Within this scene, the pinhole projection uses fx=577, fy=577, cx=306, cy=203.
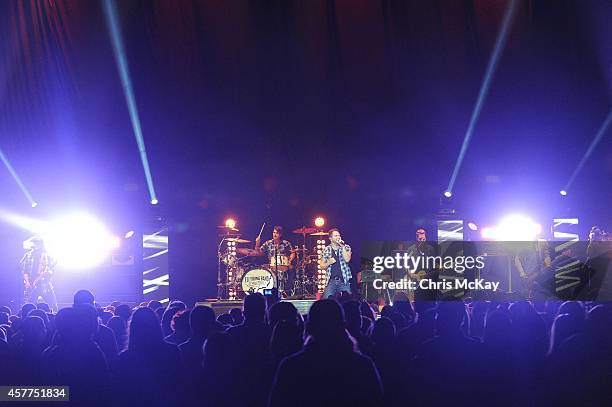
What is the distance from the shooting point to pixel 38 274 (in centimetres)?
1669

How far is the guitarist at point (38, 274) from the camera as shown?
16406 millimetres

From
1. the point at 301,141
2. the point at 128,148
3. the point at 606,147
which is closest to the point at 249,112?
the point at 301,141

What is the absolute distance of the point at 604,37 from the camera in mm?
13086

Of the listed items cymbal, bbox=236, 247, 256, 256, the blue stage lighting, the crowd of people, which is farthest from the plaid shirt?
the crowd of people

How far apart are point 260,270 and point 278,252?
81 centimetres

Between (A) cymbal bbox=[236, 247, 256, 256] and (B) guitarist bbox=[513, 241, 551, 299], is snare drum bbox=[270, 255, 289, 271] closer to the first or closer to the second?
(A) cymbal bbox=[236, 247, 256, 256]

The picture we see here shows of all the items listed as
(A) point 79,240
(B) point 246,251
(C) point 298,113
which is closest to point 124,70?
(C) point 298,113

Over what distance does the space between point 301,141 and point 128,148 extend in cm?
488

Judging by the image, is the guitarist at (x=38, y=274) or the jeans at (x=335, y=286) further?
the guitarist at (x=38, y=274)

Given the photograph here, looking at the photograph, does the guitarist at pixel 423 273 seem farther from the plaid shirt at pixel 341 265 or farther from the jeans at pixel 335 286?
the jeans at pixel 335 286

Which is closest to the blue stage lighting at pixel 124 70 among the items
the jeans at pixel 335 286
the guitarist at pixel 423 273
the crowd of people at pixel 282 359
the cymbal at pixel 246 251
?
the cymbal at pixel 246 251

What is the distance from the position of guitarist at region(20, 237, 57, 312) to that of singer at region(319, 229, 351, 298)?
7995mm

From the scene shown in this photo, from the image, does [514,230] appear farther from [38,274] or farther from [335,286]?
[38,274]

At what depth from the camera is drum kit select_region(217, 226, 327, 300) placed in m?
16.6
